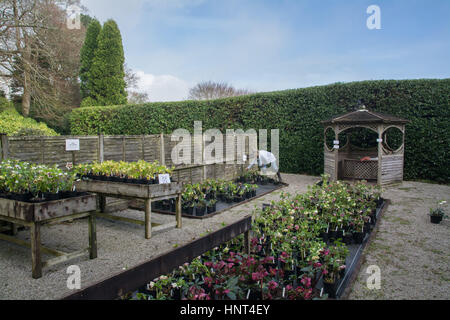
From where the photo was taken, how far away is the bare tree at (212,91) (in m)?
30.6

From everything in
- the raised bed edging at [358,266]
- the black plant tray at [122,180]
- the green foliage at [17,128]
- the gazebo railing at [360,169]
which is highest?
the green foliage at [17,128]

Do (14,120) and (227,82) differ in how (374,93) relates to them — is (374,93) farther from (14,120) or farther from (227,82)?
(227,82)

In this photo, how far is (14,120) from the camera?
48.8 ft

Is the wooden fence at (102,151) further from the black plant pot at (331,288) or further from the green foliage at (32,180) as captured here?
the black plant pot at (331,288)

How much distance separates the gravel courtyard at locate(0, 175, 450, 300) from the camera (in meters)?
3.07

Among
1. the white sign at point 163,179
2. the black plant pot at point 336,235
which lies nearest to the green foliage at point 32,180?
the white sign at point 163,179

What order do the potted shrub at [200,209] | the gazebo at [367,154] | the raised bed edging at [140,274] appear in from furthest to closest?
1. the gazebo at [367,154]
2. the potted shrub at [200,209]
3. the raised bed edging at [140,274]

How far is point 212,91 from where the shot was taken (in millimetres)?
30984

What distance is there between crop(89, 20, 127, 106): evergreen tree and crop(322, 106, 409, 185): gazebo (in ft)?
47.2

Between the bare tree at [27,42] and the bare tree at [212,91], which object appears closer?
the bare tree at [27,42]

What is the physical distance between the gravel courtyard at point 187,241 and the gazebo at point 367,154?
9.51ft

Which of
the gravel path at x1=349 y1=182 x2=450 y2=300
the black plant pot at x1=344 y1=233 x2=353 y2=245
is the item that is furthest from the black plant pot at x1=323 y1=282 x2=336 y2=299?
the black plant pot at x1=344 y1=233 x2=353 y2=245

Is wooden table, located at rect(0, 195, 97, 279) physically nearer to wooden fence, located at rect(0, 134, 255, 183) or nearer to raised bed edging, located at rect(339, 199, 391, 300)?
wooden fence, located at rect(0, 134, 255, 183)

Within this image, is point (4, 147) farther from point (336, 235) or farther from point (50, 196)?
point (336, 235)
